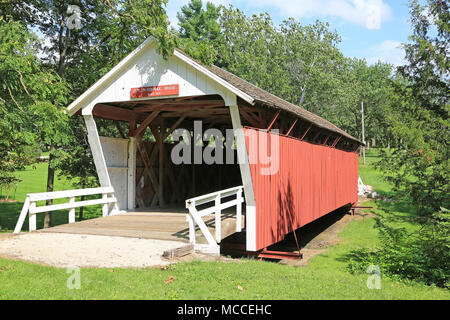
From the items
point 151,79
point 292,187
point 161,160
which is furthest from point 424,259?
point 161,160

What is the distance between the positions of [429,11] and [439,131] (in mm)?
4343

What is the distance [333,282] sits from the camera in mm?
5555

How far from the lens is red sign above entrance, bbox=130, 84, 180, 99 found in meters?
9.03

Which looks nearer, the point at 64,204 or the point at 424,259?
the point at 424,259

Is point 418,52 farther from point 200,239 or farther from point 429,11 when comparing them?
point 200,239

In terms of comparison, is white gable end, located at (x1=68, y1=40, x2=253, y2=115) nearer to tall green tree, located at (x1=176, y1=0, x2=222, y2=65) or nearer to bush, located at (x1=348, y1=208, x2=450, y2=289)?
bush, located at (x1=348, y1=208, x2=450, y2=289)

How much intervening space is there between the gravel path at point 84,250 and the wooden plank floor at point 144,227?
265 mm

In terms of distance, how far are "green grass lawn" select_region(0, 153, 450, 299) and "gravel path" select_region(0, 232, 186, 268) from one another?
0.43m

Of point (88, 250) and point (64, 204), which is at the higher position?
point (64, 204)

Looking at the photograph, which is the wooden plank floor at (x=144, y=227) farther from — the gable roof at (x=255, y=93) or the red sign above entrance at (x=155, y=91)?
the red sign above entrance at (x=155, y=91)

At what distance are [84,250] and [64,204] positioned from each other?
2.97m

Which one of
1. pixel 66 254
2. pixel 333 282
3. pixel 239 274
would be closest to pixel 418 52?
pixel 333 282

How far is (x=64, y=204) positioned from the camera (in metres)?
9.23

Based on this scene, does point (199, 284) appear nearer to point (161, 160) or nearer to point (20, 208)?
point (161, 160)
